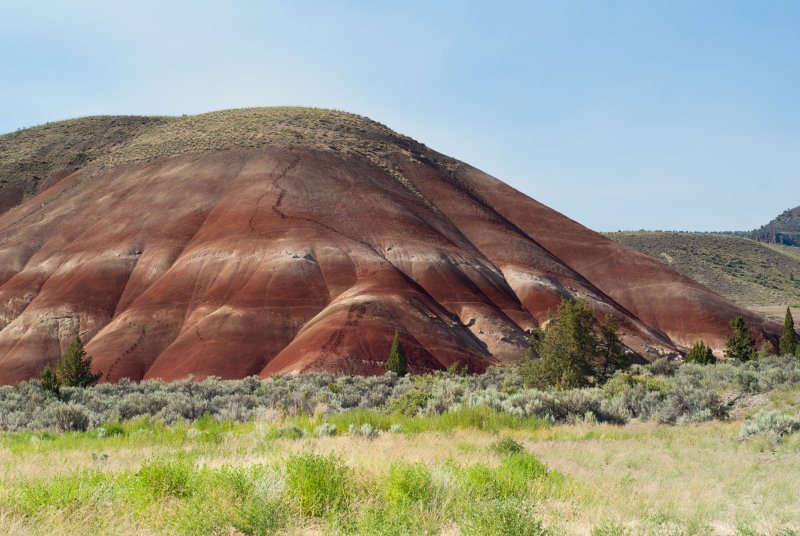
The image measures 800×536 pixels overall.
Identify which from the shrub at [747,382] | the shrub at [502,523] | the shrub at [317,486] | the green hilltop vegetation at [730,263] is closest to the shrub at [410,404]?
the shrub at [747,382]

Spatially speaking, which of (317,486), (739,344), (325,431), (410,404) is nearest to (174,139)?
(739,344)

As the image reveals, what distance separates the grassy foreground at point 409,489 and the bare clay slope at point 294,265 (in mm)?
24564

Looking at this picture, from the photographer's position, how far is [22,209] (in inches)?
2699

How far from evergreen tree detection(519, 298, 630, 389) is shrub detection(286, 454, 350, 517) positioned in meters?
15.3

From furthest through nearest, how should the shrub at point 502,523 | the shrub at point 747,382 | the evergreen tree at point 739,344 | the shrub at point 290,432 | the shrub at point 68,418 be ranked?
the evergreen tree at point 739,344 < the shrub at point 747,382 < the shrub at point 68,418 < the shrub at point 290,432 < the shrub at point 502,523

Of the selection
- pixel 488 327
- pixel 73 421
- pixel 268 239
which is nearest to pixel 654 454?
pixel 73 421

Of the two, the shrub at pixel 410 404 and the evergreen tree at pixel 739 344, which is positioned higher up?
the evergreen tree at pixel 739 344

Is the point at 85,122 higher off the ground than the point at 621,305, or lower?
higher

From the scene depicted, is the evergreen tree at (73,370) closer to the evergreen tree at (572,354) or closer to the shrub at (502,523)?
the evergreen tree at (572,354)

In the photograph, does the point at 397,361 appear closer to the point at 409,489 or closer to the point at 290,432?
the point at 290,432

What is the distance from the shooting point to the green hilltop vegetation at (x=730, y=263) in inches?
3728

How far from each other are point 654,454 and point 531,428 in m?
3.50

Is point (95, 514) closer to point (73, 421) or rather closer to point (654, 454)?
point (654, 454)

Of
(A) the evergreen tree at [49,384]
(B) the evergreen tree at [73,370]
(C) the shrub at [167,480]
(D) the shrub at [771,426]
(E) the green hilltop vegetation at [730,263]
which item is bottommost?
(B) the evergreen tree at [73,370]
